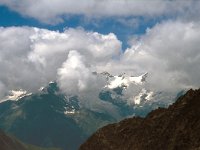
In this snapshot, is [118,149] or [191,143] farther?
[118,149]

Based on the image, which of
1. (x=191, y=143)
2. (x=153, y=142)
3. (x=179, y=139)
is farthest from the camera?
(x=153, y=142)

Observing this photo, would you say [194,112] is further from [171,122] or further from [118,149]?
[118,149]

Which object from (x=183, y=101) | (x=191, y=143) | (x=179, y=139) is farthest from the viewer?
(x=183, y=101)

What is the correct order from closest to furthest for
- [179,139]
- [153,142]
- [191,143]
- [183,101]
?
[191,143] → [179,139] → [153,142] → [183,101]

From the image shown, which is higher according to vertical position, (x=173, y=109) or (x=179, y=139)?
(x=173, y=109)

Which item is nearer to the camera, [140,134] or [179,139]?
[179,139]

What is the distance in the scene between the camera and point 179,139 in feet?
527

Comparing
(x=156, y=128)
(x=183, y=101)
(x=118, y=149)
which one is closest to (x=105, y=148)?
(x=118, y=149)

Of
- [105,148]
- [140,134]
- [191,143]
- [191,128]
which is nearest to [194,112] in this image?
[191,128]

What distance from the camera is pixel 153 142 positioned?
17525cm

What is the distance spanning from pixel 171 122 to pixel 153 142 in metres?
10.9

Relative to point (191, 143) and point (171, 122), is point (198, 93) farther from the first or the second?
point (191, 143)

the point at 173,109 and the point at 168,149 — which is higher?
the point at 173,109

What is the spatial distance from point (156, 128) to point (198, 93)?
22056 millimetres
